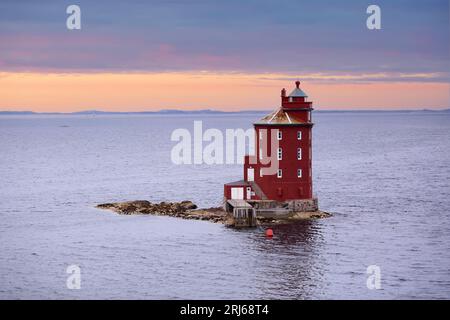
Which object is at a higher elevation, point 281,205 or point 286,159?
point 286,159

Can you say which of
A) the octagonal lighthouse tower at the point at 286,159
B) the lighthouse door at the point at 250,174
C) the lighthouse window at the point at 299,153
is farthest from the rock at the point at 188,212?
the lighthouse window at the point at 299,153

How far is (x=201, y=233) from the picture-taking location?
6775 centimetres

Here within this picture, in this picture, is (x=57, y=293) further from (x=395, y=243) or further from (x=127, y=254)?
(x=395, y=243)

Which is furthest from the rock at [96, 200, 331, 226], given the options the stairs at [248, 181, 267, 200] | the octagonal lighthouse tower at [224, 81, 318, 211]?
the stairs at [248, 181, 267, 200]

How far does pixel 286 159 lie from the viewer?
74500 millimetres

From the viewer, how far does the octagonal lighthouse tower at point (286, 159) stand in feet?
244

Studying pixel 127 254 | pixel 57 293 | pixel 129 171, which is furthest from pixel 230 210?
pixel 129 171

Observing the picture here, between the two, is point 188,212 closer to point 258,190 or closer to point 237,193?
point 237,193

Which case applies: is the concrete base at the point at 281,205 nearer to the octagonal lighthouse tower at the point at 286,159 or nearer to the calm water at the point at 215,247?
the octagonal lighthouse tower at the point at 286,159

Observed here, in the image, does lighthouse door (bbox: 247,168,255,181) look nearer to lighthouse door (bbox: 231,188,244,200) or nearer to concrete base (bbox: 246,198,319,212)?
lighthouse door (bbox: 231,188,244,200)

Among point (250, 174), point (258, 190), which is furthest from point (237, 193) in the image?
point (250, 174)

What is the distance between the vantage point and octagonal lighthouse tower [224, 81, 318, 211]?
74.4 meters

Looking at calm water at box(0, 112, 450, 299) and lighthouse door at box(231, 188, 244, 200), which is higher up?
lighthouse door at box(231, 188, 244, 200)
